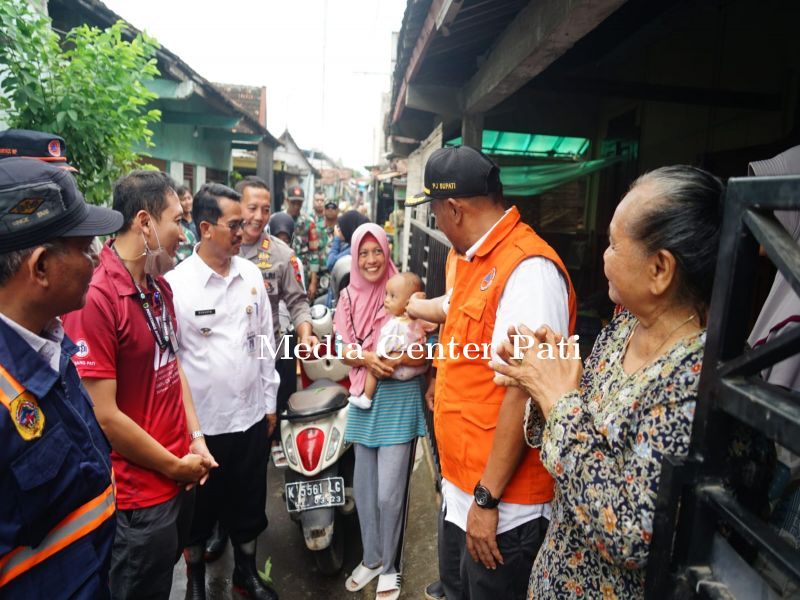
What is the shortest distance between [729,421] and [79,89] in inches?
Result: 155

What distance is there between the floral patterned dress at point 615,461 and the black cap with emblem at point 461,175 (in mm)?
829

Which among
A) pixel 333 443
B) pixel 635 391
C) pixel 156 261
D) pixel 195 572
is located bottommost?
pixel 195 572

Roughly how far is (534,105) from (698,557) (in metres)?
7.62

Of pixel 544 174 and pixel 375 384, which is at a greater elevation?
pixel 544 174

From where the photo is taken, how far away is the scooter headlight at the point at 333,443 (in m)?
3.23

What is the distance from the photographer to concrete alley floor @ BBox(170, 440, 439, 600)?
3088 millimetres

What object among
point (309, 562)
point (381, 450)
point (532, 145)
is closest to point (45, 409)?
point (381, 450)

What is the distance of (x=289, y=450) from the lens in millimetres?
3287

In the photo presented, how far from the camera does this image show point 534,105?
7.64 metres

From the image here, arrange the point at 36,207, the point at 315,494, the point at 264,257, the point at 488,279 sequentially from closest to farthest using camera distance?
the point at 36,207 → the point at 488,279 → the point at 315,494 → the point at 264,257

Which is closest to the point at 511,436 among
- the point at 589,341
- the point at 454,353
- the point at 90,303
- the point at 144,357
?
the point at 454,353

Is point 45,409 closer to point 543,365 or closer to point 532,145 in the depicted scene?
point 543,365

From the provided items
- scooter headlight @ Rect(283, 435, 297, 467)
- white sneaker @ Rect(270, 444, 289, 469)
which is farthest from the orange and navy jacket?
white sneaker @ Rect(270, 444, 289, 469)

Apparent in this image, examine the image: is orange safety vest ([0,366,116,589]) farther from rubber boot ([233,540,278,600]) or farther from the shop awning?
the shop awning
